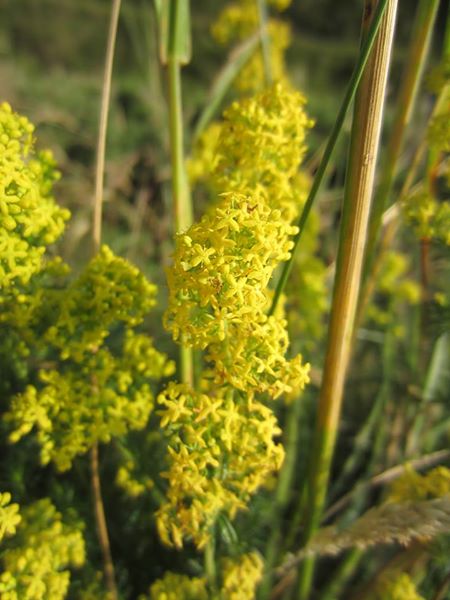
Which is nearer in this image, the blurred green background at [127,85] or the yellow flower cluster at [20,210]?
the yellow flower cluster at [20,210]

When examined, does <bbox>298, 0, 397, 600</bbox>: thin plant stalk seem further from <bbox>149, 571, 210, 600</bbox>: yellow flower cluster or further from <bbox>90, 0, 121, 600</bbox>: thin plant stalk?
<bbox>90, 0, 121, 600</bbox>: thin plant stalk

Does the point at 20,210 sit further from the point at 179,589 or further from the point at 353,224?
the point at 179,589

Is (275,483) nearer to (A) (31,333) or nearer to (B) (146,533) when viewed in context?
(B) (146,533)

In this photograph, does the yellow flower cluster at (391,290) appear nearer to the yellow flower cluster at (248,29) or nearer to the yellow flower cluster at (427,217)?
the yellow flower cluster at (427,217)

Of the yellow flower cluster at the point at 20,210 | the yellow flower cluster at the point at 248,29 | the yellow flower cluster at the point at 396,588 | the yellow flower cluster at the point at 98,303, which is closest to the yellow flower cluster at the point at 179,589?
the yellow flower cluster at the point at 396,588

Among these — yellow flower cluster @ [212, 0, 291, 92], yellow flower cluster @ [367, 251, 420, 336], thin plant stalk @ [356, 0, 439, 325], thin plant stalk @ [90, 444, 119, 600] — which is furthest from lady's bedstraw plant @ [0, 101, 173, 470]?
yellow flower cluster @ [212, 0, 291, 92]

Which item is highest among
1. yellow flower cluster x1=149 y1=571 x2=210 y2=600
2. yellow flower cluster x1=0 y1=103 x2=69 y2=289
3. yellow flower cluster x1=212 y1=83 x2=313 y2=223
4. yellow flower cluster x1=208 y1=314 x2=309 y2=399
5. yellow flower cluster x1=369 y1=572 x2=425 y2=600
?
yellow flower cluster x1=212 y1=83 x2=313 y2=223
